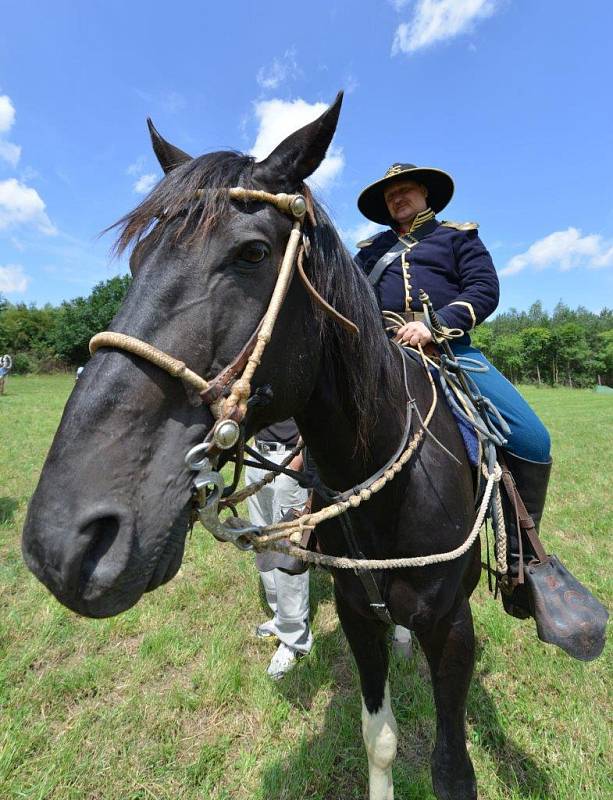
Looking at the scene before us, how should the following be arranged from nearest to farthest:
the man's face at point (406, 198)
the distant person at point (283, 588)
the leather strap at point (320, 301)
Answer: the leather strap at point (320, 301) → the man's face at point (406, 198) → the distant person at point (283, 588)

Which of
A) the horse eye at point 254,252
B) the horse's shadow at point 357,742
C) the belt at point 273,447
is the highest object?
the horse eye at point 254,252

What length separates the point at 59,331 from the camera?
51.8m

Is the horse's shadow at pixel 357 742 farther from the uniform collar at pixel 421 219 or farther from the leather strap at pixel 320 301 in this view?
the uniform collar at pixel 421 219

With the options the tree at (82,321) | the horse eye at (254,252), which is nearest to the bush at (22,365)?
the tree at (82,321)

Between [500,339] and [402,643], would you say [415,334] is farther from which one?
[500,339]

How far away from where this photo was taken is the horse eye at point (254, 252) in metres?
1.35

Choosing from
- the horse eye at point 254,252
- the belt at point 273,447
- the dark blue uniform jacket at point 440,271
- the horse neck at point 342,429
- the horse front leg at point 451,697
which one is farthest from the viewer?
the belt at point 273,447

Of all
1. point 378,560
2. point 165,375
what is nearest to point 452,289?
point 378,560

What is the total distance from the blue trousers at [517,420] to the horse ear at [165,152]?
193 centimetres

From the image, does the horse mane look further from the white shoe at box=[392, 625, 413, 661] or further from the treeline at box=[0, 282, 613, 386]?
the treeline at box=[0, 282, 613, 386]

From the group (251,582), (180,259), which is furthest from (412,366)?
(251,582)

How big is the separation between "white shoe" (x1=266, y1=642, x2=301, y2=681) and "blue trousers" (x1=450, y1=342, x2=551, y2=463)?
8.28 feet

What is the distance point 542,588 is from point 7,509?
7316mm

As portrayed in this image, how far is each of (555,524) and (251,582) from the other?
183 inches
